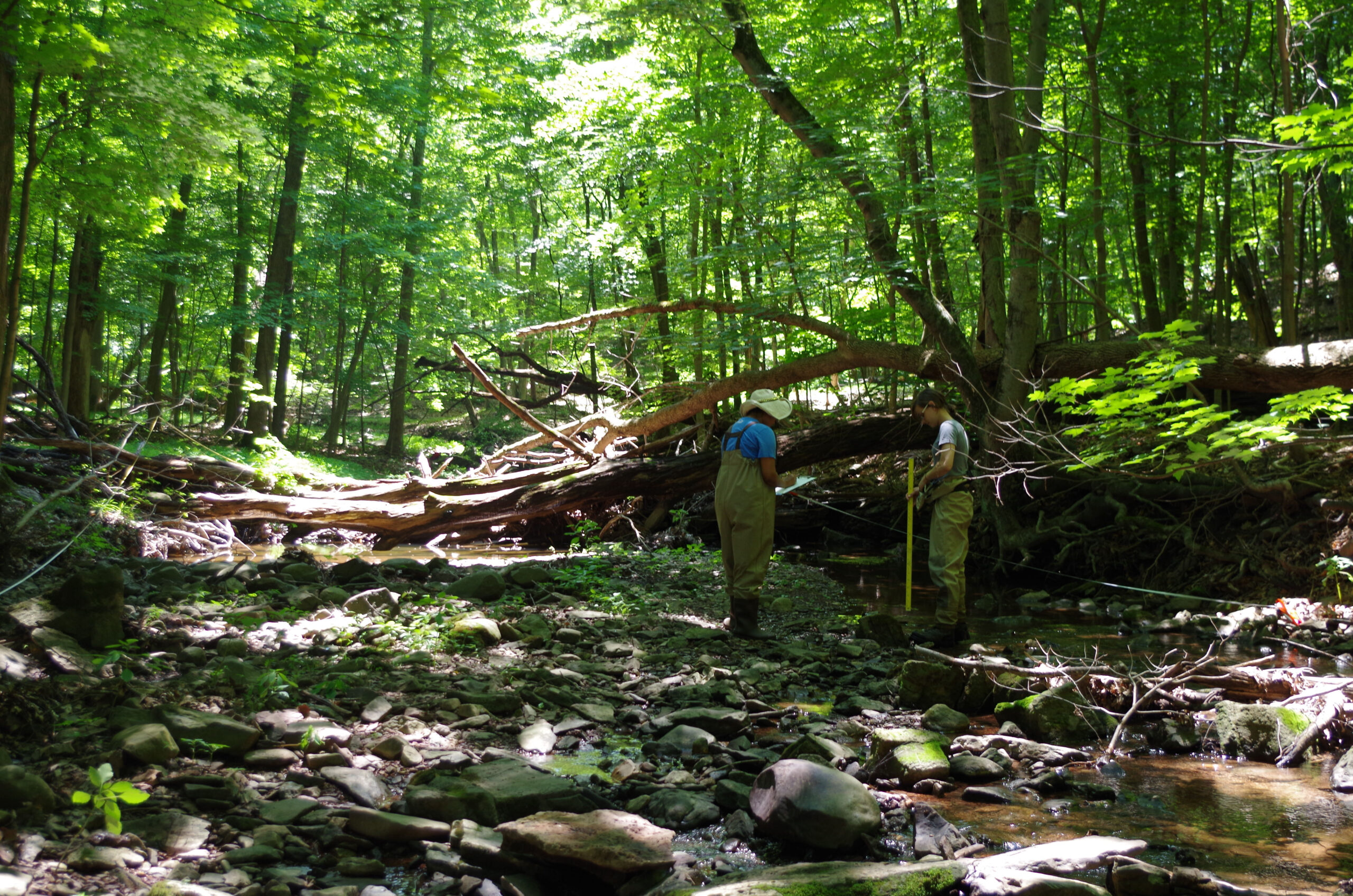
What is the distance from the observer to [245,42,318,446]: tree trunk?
17.7m

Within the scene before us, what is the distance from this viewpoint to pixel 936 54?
10.7m

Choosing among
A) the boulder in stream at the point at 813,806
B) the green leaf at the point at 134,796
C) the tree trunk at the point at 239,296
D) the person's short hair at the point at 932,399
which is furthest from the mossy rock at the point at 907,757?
the tree trunk at the point at 239,296

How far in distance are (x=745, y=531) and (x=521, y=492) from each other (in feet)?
18.0

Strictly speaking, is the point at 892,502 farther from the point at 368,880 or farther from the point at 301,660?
the point at 368,880

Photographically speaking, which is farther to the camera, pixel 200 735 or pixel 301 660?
pixel 301 660

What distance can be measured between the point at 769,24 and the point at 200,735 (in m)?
11.9

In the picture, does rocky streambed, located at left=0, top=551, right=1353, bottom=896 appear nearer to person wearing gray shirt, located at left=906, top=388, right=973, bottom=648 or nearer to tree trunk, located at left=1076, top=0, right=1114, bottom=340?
person wearing gray shirt, located at left=906, top=388, right=973, bottom=648

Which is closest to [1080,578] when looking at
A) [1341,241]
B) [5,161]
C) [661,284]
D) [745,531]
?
[745,531]

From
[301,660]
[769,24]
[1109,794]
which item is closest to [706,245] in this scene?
[769,24]

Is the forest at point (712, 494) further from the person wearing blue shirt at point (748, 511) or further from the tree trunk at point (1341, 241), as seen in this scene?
the person wearing blue shirt at point (748, 511)

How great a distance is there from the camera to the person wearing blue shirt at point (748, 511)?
649 centimetres

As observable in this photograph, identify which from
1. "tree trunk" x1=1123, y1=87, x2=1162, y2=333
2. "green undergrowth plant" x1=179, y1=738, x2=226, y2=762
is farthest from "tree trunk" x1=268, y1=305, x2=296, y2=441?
"green undergrowth plant" x1=179, y1=738, x2=226, y2=762

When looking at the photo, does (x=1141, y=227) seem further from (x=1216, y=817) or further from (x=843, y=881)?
(x=843, y=881)

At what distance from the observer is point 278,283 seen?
61.1ft
